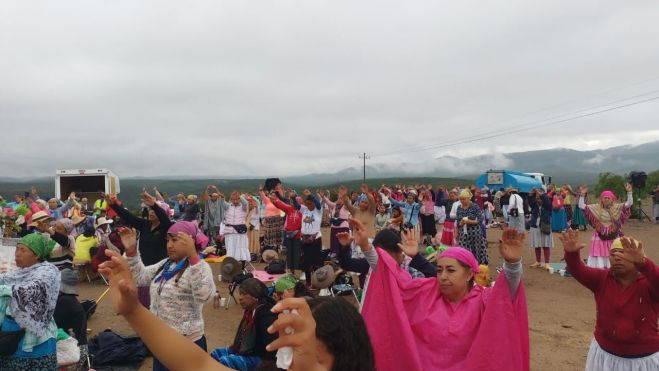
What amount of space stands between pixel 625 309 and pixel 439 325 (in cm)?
171

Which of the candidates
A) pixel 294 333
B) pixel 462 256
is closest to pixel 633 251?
pixel 462 256

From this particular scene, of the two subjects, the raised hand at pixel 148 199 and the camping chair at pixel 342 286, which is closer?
the raised hand at pixel 148 199

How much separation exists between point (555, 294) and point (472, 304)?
748cm

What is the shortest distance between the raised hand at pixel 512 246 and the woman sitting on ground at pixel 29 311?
12.6 feet

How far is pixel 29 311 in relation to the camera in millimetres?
3721

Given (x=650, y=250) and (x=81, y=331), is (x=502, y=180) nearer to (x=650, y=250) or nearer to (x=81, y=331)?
(x=650, y=250)

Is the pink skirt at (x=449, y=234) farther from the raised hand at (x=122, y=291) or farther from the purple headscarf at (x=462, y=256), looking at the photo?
the raised hand at (x=122, y=291)

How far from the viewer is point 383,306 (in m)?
3.46

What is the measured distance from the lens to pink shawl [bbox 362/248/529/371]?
9.72 ft

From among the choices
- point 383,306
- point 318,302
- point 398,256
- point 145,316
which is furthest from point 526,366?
point 145,316

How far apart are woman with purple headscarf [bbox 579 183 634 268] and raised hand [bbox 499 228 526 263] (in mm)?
5640

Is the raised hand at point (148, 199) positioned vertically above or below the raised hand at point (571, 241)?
above

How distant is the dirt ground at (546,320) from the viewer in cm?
614

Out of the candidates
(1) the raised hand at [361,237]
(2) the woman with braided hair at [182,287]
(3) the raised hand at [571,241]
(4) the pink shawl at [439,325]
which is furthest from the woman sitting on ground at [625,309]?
(2) the woman with braided hair at [182,287]
